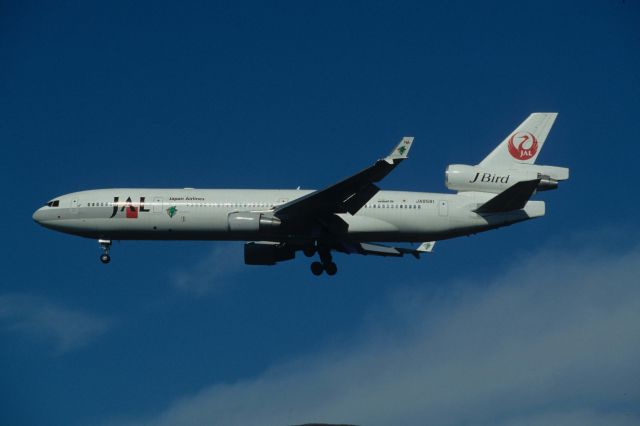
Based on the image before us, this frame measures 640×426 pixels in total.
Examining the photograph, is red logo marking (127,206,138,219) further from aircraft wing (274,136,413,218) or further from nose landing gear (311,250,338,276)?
nose landing gear (311,250,338,276)

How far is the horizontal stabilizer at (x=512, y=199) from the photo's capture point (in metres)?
44.8

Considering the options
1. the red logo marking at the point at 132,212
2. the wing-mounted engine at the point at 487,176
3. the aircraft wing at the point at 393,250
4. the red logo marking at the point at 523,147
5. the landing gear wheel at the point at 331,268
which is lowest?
the landing gear wheel at the point at 331,268

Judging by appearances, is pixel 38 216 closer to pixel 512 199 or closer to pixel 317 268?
pixel 317 268

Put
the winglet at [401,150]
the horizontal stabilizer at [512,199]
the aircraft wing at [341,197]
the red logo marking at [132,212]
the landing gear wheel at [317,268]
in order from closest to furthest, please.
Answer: the winglet at [401,150] < the aircraft wing at [341,197] < the horizontal stabilizer at [512,199] < the red logo marking at [132,212] < the landing gear wheel at [317,268]

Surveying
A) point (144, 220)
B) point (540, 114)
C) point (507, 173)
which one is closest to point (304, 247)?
point (144, 220)

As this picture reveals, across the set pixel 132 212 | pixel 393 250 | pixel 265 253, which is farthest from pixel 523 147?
pixel 132 212

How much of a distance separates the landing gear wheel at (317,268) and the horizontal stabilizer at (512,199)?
9112 millimetres

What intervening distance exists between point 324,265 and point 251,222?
571 cm

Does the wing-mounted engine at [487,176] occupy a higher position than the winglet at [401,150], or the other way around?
the wing-mounted engine at [487,176]

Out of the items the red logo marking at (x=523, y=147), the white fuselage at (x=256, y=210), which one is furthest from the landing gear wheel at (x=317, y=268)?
the red logo marking at (x=523, y=147)

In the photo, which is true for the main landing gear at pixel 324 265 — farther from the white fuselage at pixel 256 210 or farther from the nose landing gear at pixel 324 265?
the white fuselage at pixel 256 210

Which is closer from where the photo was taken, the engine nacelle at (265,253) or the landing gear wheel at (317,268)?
the landing gear wheel at (317,268)

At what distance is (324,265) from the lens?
49.0 metres

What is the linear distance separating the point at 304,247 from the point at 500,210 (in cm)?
1078
